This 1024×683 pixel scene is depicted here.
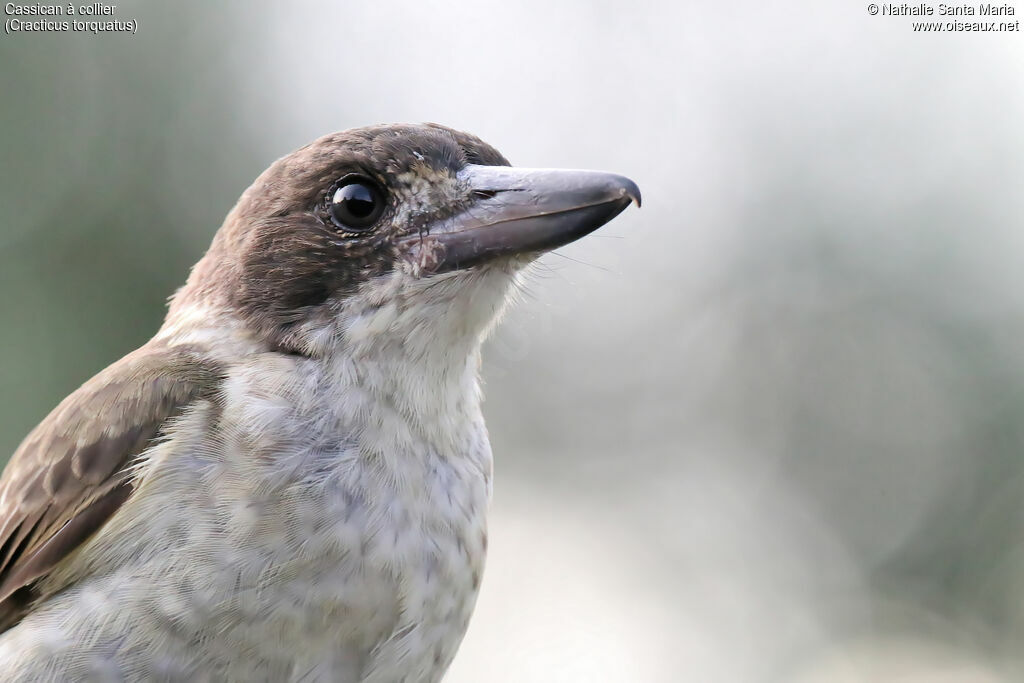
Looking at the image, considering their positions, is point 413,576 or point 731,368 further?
point 731,368

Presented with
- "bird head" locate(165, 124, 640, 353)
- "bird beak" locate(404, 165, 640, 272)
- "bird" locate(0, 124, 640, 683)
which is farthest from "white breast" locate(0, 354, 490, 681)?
"bird beak" locate(404, 165, 640, 272)

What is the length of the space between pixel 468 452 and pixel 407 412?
0.25m

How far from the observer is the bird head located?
268 centimetres

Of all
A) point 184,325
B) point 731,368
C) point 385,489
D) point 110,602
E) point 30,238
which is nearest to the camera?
point 110,602

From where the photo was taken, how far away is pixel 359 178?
2844 mm

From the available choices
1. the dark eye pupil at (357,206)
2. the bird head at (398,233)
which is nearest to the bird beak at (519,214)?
the bird head at (398,233)

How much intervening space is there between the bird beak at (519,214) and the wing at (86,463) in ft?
2.28

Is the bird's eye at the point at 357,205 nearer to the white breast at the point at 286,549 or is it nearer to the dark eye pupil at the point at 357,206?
the dark eye pupil at the point at 357,206

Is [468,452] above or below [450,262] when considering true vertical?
below

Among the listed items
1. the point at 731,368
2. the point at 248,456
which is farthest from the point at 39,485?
the point at 731,368

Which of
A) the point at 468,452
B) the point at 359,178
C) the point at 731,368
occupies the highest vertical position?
the point at 359,178

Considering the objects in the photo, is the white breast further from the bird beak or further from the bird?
the bird beak

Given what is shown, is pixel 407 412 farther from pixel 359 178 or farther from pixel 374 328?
pixel 359 178

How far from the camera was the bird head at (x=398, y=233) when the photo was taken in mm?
2682
